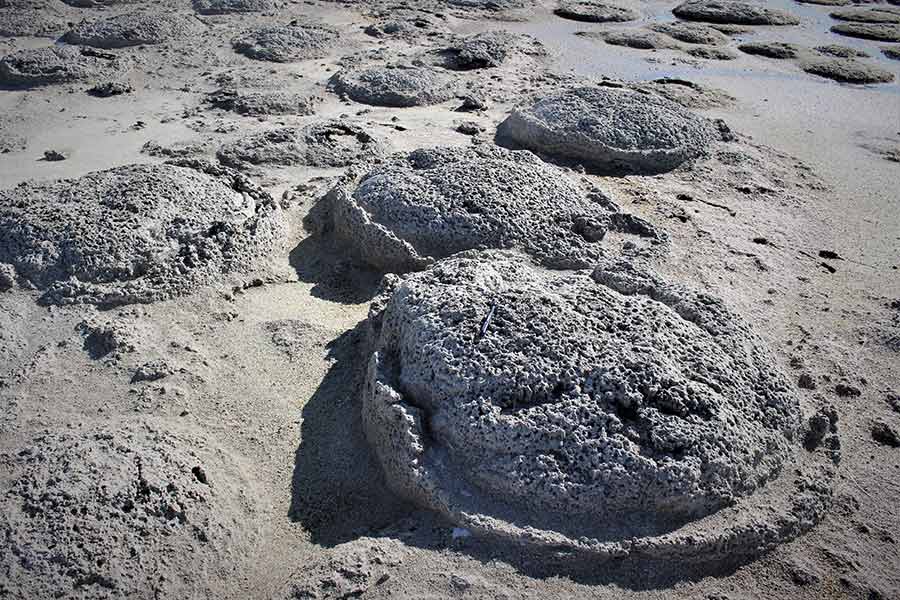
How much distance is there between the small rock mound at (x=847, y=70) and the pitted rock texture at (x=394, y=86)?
10.9 feet

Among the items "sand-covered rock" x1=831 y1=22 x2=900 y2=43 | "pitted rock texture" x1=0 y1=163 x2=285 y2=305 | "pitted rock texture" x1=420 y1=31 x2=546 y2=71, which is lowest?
"pitted rock texture" x1=0 y1=163 x2=285 y2=305

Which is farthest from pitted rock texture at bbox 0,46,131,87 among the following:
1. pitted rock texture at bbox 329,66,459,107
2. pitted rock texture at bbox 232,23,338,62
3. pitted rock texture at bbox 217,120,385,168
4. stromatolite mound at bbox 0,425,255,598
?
stromatolite mound at bbox 0,425,255,598

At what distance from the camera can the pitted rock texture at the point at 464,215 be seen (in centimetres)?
316

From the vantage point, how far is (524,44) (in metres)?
6.36

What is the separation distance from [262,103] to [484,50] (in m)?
2.04

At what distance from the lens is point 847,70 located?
6.36 metres

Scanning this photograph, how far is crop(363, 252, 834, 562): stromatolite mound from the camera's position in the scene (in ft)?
6.76

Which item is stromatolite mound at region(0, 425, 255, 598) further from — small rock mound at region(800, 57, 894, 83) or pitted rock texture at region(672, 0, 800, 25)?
pitted rock texture at region(672, 0, 800, 25)

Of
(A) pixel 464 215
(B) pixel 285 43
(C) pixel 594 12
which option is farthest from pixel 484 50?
(A) pixel 464 215

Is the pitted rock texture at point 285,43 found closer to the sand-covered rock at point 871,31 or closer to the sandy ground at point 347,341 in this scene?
the sandy ground at point 347,341

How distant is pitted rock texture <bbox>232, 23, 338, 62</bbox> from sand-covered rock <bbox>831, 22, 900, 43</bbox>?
16.9ft

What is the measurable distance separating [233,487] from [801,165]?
3.94m

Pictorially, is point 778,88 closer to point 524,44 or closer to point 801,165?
point 801,165

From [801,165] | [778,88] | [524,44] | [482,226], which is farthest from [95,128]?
[778,88]
